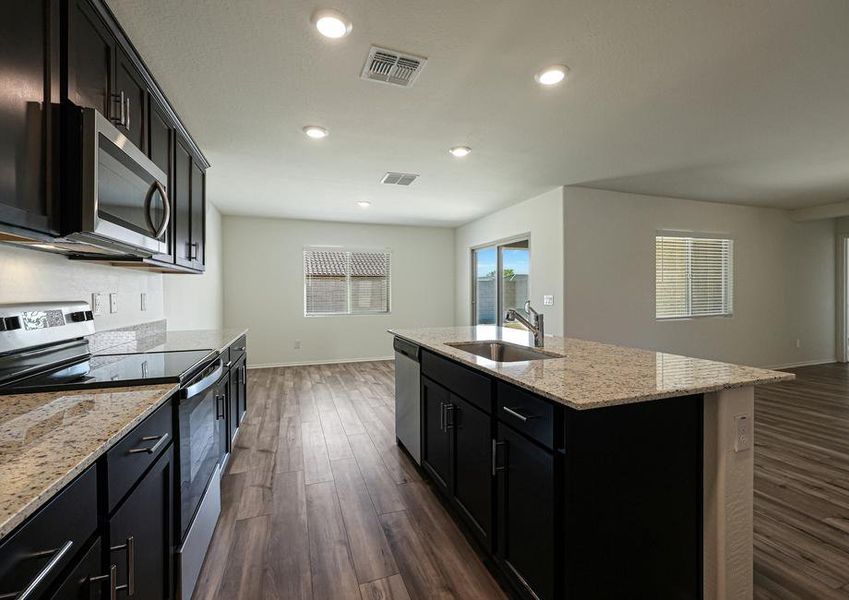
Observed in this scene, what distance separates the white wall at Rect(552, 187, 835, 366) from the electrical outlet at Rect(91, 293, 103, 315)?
4.20 metres

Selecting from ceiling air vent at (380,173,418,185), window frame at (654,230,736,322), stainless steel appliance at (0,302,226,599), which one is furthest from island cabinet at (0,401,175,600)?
window frame at (654,230,736,322)

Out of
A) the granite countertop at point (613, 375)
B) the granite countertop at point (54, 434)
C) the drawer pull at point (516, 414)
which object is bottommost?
the drawer pull at point (516, 414)

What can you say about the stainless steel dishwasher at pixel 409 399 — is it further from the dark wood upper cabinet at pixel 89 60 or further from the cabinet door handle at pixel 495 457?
the dark wood upper cabinet at pixel 89 60

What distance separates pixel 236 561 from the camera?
5.80ft

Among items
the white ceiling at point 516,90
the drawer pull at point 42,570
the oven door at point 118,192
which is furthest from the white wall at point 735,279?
the drawer pull at point 42,570

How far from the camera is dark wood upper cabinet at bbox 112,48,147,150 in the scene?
67.2 inches

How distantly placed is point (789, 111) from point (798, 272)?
4750 millimetres

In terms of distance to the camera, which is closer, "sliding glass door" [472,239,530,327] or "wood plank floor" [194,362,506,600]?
"wood plank floor" [194,362,506,600]

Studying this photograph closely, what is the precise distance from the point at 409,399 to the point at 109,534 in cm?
197

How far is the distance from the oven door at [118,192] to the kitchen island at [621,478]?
155cm

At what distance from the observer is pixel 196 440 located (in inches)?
66.7

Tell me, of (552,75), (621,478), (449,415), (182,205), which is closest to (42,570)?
(621,478)

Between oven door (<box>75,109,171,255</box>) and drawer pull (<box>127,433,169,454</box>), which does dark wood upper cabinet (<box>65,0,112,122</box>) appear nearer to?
oven door (<box>75,109,171,255</box>)

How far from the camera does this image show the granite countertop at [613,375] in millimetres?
1264
